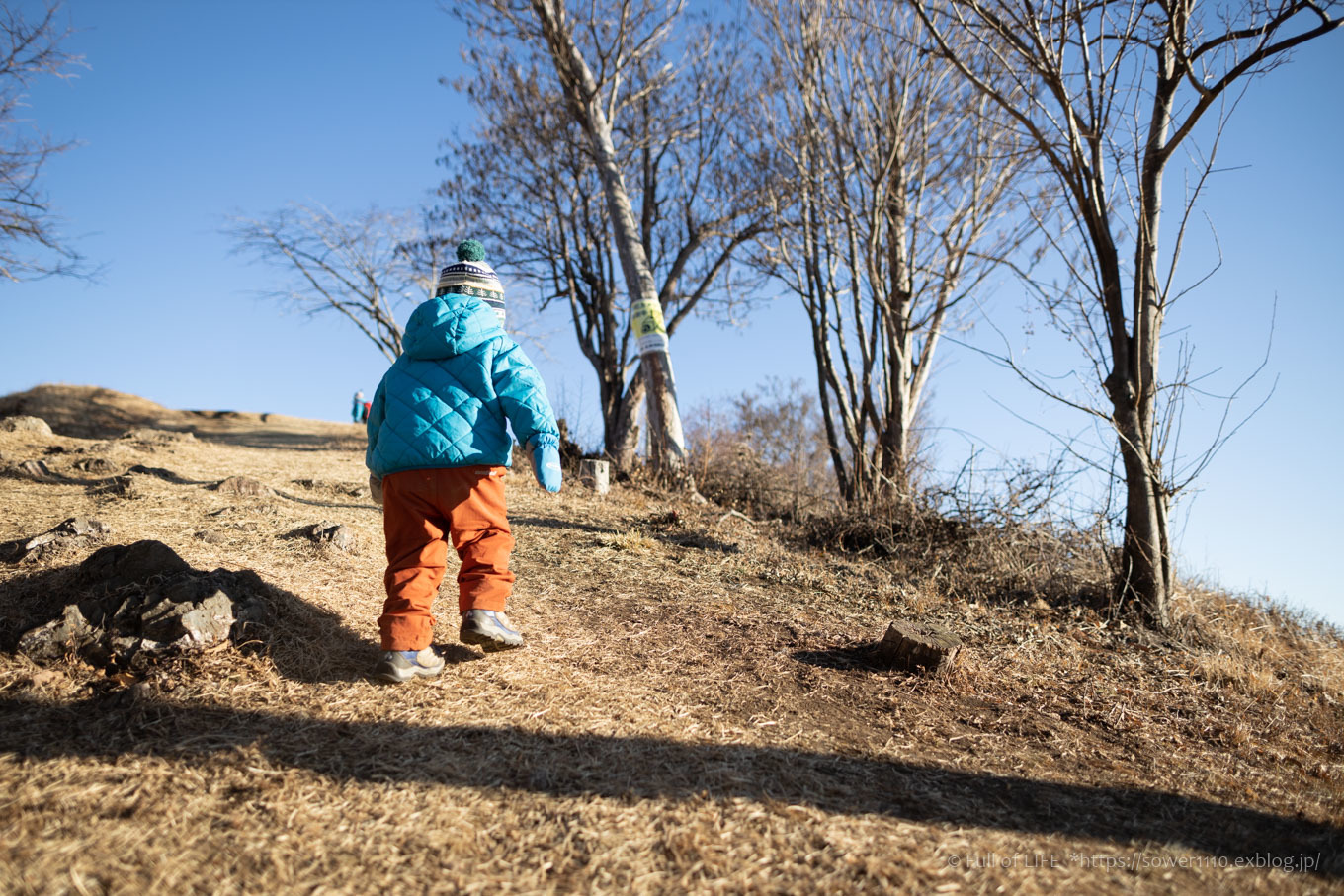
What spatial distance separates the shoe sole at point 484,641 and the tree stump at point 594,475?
4.52m

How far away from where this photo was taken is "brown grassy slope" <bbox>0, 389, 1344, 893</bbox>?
2.21 meters

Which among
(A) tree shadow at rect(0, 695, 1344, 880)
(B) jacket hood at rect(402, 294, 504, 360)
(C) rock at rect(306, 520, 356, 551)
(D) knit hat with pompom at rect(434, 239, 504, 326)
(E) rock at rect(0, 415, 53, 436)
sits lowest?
(A) tree shadow at rect(0, 695, 1344, 880)

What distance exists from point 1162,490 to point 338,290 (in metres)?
16.3

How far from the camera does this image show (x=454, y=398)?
3430 mm

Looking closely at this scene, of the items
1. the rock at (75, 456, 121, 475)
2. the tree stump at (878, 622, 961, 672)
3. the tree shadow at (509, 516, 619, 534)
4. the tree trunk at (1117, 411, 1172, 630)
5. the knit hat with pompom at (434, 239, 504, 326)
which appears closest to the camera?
the knit hat with pompom at (434, 239, 504, 326)

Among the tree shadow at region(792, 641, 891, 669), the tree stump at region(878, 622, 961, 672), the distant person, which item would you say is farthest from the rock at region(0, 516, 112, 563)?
the tree stump at region(878, 622, 961, 672)

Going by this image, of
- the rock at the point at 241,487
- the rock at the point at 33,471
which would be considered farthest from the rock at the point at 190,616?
the rock at the point at 33,471

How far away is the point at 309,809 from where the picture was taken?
7.80ft

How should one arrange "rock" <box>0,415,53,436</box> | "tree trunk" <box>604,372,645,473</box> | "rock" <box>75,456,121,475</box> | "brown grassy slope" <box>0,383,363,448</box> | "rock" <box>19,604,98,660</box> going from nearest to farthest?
1. "rock" <box>19,604,98,660</box>
2. "rock" <box>75,456,121,475</box>
3. "rock" <box>0,415,53,436</box>
4. "tree trunk" <box>604,372,645,473</box>
5. "brown grassy slope" <box>0,383,363,448</box>

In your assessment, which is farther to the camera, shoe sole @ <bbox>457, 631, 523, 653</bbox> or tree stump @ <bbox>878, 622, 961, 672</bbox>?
tree stump @ <bbox>878, 622, 961, 672</bbox>

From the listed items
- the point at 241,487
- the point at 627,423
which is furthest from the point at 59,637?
the point at 627,423

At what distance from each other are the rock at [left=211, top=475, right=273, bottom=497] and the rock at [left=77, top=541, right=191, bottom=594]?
262 cm

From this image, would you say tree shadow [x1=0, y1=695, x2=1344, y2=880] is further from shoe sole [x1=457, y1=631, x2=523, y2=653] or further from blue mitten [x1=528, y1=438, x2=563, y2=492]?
blue mitten [x1=528, y1=438, x2=563, y2=492]

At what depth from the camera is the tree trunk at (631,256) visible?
9055mm
